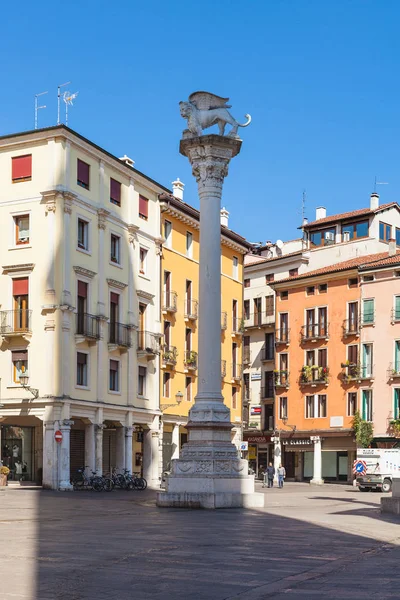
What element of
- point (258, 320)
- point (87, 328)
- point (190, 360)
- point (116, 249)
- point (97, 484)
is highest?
point (116, 249)

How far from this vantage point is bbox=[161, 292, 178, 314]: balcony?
63.9 m

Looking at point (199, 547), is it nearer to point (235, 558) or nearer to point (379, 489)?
point (235, 558)

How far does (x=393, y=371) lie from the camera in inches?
2943

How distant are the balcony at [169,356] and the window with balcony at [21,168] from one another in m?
15.3

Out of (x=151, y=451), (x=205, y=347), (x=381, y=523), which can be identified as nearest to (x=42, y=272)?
(x=151, y=451)

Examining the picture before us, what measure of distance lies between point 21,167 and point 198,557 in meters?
41.0

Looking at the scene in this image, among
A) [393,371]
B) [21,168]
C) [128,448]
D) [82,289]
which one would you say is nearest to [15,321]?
[82,289]

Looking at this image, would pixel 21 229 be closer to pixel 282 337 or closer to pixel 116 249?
pixel 116 249

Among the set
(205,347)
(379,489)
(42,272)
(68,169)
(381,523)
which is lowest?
(379,489)

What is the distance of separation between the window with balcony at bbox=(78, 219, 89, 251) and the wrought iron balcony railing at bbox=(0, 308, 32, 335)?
196 inches

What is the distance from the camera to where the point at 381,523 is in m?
24.8

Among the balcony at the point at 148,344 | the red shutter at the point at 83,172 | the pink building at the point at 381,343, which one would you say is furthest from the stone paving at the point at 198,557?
the pink building at the point at 381,343

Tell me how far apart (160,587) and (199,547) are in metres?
5.29

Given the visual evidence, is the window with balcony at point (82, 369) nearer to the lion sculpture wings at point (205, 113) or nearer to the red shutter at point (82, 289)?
the red shutter at point (82, 289)
